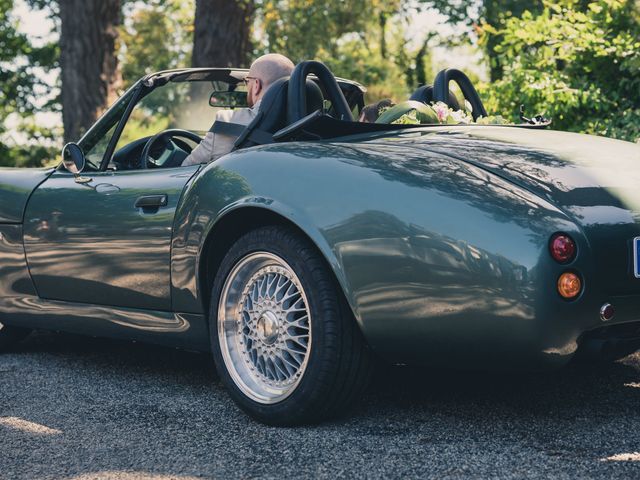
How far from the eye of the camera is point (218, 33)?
1241cm

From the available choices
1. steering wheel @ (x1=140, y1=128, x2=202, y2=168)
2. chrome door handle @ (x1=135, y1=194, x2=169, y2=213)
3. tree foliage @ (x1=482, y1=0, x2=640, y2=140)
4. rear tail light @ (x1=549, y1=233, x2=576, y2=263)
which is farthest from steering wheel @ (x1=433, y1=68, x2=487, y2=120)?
tree foliage @ (x1=482, y1=0, x2=640, y2=140)

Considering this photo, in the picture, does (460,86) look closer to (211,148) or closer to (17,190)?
(211,148)

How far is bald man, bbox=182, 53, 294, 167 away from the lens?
173 inches

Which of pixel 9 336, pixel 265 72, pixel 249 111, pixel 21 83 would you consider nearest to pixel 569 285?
pixel 249 111

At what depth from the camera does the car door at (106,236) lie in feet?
14.1

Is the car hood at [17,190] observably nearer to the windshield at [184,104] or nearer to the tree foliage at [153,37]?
the windshield at [184,104]

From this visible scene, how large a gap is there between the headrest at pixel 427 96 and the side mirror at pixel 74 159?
1654 mm

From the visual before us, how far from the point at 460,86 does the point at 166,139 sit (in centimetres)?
151

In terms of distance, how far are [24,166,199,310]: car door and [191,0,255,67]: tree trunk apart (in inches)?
295

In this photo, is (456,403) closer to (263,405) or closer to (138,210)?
(263,405)

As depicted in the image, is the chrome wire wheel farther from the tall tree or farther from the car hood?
the tall tree

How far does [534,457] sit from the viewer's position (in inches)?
126

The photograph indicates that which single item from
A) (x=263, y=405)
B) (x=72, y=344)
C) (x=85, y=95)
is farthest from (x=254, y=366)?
(x=85, y=95)

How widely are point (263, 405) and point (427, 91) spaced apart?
79.9 inches
